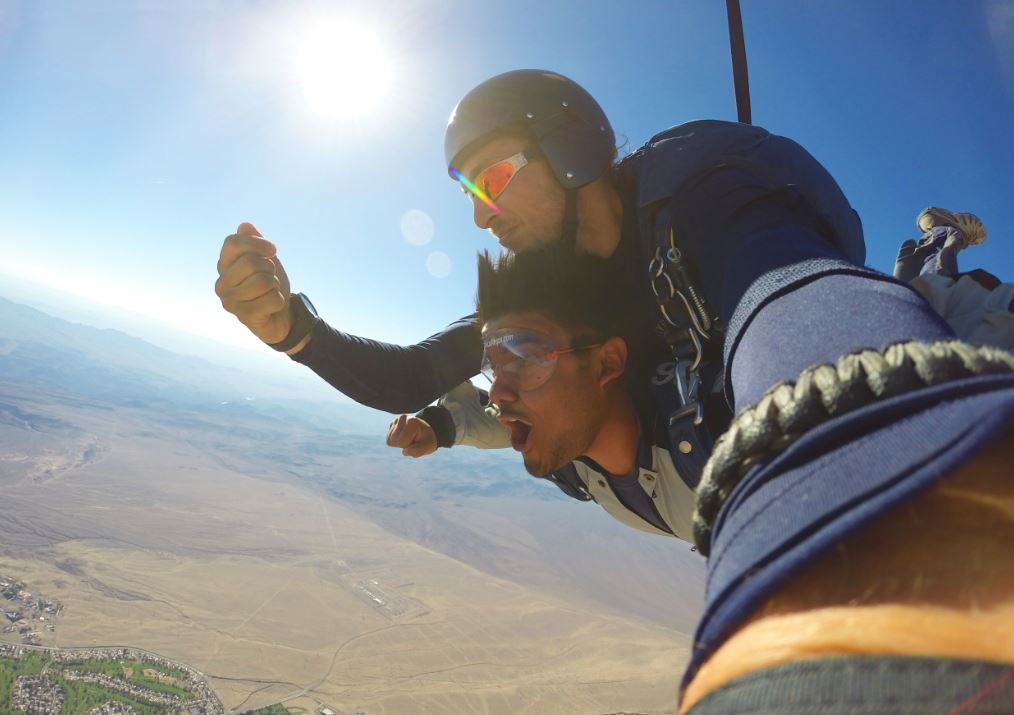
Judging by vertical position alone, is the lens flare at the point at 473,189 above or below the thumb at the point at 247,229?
above

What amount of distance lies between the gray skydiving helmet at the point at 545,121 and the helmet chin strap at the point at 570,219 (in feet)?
0.14

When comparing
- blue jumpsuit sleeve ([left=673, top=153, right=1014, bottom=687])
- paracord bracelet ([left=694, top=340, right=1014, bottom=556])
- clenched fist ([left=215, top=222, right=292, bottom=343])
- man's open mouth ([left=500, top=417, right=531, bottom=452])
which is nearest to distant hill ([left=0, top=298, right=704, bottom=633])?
man's open mouth ([left=500, top=417, right=531, bottom=452])

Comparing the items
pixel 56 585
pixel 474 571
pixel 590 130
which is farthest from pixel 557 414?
pixel 474 571

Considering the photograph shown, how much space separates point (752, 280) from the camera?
949mm

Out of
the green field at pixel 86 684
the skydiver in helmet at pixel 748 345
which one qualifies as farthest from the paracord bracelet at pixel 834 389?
the green field at pixel 86 684

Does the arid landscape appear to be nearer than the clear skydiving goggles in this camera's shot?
No

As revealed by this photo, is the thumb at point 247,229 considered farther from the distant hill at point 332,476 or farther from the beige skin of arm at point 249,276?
the distant hill at point 332,476

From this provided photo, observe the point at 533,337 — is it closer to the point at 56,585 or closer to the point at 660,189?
the point at 660,189

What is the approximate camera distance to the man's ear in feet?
7.02

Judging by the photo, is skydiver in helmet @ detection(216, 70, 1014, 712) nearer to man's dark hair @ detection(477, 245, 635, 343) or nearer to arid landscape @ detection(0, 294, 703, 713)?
man's dark hair @ detection(477, 245, 635, 343)

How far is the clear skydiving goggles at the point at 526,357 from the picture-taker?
2125mm

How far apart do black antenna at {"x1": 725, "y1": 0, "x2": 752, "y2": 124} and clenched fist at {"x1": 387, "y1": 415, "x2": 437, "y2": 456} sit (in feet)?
8.52

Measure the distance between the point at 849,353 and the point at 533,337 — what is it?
1.61 metres

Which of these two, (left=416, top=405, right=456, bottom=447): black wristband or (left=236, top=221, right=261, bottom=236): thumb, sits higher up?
(left=236, top=221, right=261, bottom=236): thumb
